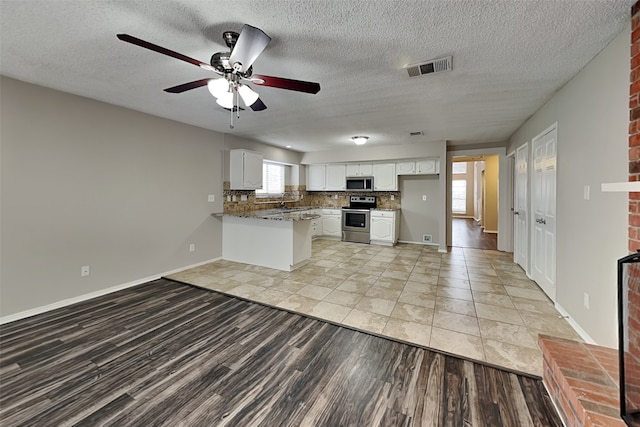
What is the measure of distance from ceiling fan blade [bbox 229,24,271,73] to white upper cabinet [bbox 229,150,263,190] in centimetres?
313

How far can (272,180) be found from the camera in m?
6.67

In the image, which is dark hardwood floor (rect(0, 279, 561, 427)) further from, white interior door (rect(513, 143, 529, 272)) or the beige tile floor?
white interior door (rect(513, 143, 529, 272))

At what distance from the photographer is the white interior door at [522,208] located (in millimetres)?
4000

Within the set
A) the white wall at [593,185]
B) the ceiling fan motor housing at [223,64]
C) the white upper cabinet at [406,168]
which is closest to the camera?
the white wall at [593,185]

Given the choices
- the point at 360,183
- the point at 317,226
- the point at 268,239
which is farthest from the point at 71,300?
the point at 360,183

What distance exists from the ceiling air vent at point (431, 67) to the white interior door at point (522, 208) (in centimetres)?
265

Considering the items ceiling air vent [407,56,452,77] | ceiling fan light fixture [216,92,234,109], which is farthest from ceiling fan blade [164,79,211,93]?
ceiling air vent [407,56,452,77]

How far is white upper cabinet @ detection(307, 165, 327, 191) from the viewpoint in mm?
7168

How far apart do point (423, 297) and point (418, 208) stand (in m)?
3.63

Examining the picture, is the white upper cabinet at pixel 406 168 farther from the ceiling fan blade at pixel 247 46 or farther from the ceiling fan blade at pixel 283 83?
the ceiling fan blade at pixel 247 46

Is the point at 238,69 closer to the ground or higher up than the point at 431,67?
closer to the ground

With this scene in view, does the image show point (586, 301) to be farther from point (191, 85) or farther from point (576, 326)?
point (191, 85)

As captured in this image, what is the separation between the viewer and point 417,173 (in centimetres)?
607

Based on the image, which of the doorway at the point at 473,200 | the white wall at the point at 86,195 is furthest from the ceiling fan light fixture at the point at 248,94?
the doorway at the point at 473,200
